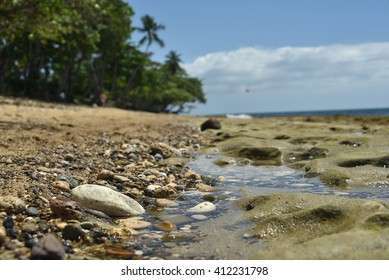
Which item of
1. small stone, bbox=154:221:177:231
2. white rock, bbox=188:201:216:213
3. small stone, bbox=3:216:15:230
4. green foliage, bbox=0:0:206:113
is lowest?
small stone, bbox=154:221:177:231

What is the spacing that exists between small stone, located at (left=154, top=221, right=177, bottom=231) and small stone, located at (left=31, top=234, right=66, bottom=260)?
3.40ft

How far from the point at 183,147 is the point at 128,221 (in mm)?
5983

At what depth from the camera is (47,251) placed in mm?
2299

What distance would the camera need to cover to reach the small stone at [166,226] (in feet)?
10.7

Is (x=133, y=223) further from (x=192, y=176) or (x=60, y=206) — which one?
(x=192, y=176)

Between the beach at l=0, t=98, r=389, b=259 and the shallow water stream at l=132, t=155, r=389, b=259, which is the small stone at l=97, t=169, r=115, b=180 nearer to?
the beach at l=0, t=98, r=389, b=259

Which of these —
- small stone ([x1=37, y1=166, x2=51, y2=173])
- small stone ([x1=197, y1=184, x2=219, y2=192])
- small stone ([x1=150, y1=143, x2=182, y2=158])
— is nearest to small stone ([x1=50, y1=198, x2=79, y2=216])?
small stone ([x1=37, y1=166, x2=51, y2=173])

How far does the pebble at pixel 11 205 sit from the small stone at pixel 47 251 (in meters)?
0.91

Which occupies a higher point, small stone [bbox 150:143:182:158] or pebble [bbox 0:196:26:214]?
small stone [bbox 150:143:182:158]

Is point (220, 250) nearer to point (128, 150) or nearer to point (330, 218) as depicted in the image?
point (330, 218)

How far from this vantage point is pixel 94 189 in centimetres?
368

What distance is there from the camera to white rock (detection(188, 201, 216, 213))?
12.5 ft

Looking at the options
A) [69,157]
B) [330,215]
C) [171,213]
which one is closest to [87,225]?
[171,213]
